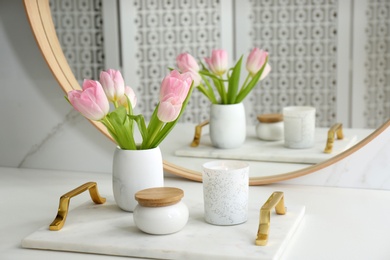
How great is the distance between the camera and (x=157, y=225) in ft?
3.34

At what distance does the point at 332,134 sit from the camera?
49.6 inches

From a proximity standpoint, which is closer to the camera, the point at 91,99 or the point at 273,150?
the point at 91,99

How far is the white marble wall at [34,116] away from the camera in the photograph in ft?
4.75

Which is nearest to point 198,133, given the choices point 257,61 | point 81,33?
point 257,61

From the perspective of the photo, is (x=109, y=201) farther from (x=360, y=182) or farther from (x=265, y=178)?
(x=360, y=182)

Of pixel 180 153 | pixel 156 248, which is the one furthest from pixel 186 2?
pixel 156 248

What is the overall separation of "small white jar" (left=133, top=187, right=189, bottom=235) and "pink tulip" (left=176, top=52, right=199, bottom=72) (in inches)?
14.1

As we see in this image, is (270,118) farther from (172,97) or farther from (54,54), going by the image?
(54,54)

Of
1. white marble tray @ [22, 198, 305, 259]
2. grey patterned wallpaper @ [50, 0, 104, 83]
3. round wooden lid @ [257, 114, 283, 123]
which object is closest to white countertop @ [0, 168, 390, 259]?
white marble tray @ [22, 198, 305, 259]

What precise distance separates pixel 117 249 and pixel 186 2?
1.67ft

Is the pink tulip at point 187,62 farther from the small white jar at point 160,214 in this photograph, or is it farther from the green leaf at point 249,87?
the small white jar at point 160,214

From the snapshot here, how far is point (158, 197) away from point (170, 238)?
0.20ft

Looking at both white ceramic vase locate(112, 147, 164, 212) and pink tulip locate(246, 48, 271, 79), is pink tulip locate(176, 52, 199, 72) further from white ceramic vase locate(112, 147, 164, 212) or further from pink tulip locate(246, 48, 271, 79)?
white ceramic vase locate(112, 147, 164, 212)

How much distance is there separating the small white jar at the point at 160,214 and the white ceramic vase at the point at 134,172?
105 mm
